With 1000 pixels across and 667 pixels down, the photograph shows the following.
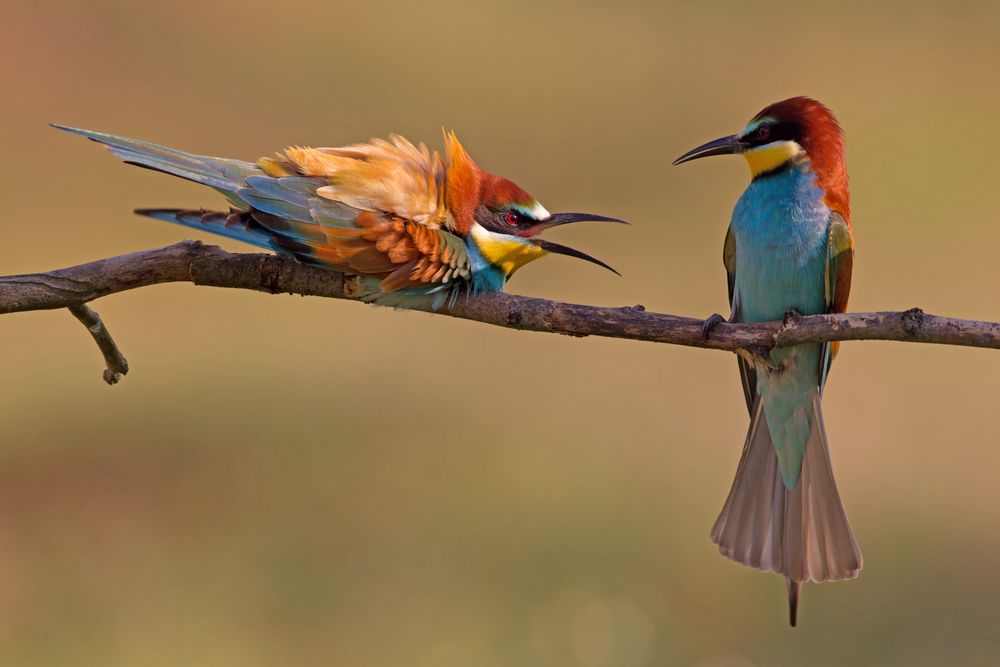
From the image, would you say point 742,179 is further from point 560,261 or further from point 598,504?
point 598,504

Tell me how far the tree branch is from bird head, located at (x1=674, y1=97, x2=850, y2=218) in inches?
18.2

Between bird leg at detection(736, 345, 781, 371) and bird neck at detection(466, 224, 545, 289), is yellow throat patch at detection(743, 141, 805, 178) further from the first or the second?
bird neck at detection(466, 224, 545, 289)

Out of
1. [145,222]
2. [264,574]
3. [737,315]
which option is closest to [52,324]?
[145,222]

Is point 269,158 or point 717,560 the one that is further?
point 717,560

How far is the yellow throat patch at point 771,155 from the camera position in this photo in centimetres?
166

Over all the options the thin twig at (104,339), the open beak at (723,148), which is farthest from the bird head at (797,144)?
the thin twig at (104,339)

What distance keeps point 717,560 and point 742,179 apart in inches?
136

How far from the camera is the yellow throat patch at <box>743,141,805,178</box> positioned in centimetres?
166

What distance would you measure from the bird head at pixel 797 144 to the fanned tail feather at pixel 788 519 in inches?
13.2

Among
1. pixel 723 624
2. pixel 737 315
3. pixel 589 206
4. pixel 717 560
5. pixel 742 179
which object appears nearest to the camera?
pixel 737 315

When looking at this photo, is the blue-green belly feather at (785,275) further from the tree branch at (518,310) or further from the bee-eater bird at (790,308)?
the tree branch at (518,310)

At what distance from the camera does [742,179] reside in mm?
6066

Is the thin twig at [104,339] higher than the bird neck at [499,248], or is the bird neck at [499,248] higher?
the bird neck at [499,248]

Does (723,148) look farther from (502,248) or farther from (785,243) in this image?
(502,248)
